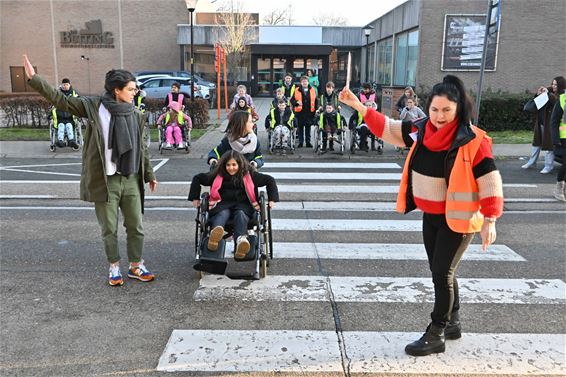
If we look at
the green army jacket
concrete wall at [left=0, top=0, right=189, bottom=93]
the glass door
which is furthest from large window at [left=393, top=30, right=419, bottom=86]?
the green army jacket

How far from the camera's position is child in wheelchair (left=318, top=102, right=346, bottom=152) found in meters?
13.0

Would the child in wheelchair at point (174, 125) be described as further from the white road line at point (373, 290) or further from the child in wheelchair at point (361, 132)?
the white road line at point (373, 290)

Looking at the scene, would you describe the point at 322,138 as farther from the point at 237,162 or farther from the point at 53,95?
the point at 53,95

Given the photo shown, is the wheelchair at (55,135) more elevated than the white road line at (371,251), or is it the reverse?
the wheelchair at (55,135)

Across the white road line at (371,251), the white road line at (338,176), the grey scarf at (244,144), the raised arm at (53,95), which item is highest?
the raised arm at (53,95)

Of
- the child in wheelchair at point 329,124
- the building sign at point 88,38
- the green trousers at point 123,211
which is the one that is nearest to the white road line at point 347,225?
the green trousers at point 123,211

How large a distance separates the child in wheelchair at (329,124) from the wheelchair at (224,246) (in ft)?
25.9

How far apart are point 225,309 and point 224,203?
47.3 inches

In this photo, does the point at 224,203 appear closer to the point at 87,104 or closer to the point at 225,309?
the point at 225,309

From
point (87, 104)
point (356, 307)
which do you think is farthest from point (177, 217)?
point (356, 307)

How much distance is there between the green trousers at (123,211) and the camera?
4758 millimetres

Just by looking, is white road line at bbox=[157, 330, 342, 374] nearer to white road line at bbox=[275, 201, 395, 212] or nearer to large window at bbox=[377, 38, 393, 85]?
white road line at bbox=[275, 201, 395, 212]

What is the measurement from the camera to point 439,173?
340 cm

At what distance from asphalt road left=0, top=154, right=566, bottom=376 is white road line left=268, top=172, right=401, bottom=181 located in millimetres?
2657
